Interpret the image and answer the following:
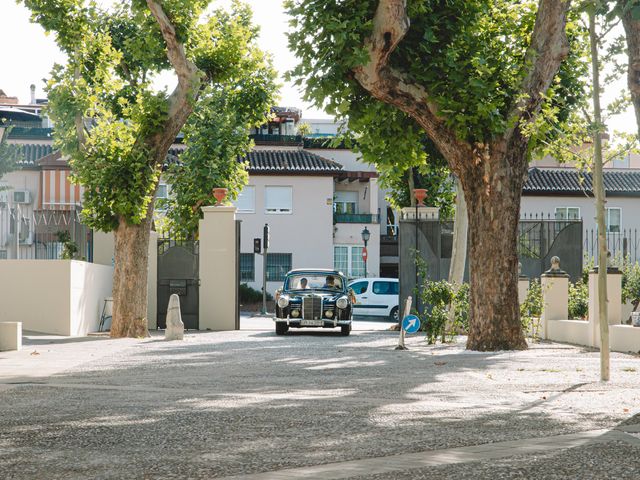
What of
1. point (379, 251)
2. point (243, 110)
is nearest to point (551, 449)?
point (243, 110)

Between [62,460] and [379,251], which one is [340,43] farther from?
[379,251]

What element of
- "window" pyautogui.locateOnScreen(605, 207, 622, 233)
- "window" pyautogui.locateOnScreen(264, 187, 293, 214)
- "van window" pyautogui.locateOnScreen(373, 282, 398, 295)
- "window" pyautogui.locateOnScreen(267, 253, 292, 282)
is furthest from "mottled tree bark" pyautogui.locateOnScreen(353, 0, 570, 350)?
"window" pyautogui.locateOnScreen(605, 207, 622, 233)

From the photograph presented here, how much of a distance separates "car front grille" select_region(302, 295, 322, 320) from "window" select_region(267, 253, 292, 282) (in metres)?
28.1

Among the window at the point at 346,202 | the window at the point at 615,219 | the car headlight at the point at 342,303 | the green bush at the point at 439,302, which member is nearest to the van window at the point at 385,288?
the car headlight at the point at 342,303

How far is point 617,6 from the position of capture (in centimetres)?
835

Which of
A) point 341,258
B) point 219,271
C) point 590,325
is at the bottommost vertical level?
point 590,325

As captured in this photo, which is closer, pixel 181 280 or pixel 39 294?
pixel 39 294

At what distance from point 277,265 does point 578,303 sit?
99.8 feet

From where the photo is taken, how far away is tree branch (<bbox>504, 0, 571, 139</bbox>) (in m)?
17.1

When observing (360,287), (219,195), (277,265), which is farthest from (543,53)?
(277,265)

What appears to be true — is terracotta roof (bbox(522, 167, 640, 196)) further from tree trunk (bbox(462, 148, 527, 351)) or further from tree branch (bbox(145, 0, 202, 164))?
tree trunk (bbox(462, 148, 527, 351))

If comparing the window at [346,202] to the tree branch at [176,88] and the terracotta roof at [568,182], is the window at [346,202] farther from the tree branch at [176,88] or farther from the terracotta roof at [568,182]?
the tree branch at [176,88]

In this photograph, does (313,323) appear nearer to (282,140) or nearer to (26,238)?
(26,238)

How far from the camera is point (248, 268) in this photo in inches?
2034
